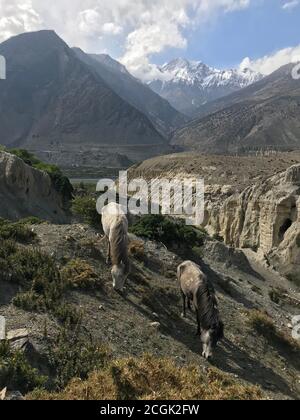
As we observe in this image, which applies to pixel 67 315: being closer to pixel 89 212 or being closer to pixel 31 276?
pixel 31 276

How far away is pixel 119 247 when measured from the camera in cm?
1639

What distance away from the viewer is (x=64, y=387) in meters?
10.5

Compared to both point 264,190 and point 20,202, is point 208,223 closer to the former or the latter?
point 264,190

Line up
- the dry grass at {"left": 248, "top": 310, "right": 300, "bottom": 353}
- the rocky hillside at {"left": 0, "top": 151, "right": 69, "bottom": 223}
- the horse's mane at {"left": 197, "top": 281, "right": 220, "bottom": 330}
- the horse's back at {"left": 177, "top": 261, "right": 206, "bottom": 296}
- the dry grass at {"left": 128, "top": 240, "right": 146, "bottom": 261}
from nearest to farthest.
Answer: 1. the horse's mane at {"left": 197, "top": 281, "right": 220, "bottom": 330}
2. the horse's back at {"left": 177, "top": 261, "right": 206, "bottom": 296}
3. the dry grass at {"left": 248, "top": 310, "right": 300, "bottom": 353}
4. the dry grass at {"left": 128, "top": 240, "right": 146, "bottom": 261}
5. the rocky hillside at {"left": 0, "top": 151, "right": 69, "bottom": 223}

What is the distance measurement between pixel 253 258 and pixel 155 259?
79.5 feet

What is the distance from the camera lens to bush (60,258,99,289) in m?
16.3

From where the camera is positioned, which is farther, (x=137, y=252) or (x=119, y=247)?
(x=137, y=252)

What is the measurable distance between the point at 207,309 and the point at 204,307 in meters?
0.16

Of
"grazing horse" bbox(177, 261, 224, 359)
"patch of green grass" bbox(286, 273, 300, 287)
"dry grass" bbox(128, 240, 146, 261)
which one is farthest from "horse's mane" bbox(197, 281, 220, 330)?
"patch of green grass" bbox(286, 273, 300, 287)

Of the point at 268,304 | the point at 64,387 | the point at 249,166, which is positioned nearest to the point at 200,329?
the point at 64,387

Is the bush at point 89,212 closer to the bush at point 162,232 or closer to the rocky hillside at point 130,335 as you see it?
the rocky hillside at point 130,335

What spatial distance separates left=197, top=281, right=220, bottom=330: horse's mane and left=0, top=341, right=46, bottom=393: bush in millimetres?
5863

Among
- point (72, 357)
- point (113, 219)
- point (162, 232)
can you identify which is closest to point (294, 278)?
point (162, 232)

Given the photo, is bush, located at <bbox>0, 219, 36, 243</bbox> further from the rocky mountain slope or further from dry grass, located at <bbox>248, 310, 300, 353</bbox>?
the rocky mountain slope
